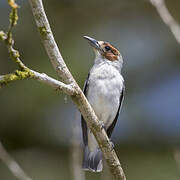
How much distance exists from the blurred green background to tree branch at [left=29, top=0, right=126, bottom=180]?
→ 376cm

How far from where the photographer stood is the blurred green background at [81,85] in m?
8.64

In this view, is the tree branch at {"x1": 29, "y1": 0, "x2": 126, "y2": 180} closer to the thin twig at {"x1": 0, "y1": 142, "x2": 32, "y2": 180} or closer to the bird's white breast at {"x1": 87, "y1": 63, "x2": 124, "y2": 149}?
the thin twig at {"x1": 0, "y1": 142, "x2": 32, "y2": 180}

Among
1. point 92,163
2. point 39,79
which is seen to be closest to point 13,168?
point 92,163

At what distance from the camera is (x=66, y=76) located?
3.97 metres

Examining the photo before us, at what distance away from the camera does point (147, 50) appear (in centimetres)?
973

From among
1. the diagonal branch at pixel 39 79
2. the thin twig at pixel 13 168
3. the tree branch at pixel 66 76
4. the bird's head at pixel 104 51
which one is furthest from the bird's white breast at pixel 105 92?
the diagonal branch at pixel 39 79

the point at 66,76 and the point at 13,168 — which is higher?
the point at 66,76

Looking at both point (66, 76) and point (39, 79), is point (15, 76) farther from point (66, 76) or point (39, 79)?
point (66, 76)

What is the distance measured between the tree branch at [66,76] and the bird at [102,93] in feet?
4.86

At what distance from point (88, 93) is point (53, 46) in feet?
7.16

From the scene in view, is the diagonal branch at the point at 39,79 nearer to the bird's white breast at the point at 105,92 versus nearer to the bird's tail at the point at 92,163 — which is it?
the bird's white breast at the point at 105,92

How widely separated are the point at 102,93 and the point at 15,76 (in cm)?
253

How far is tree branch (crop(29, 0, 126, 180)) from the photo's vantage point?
3722 mm

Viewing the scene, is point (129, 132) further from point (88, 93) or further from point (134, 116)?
point (88, 93)
